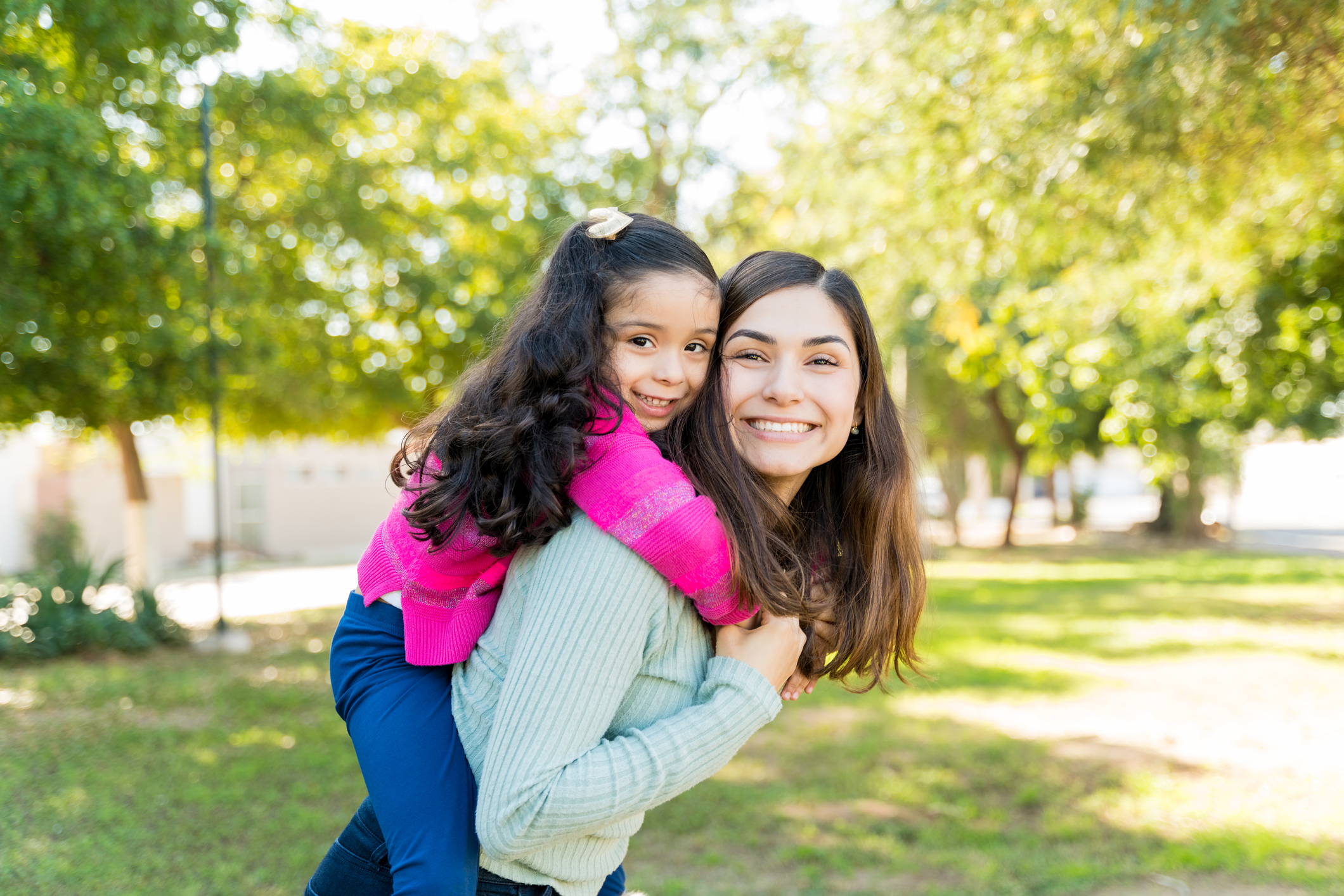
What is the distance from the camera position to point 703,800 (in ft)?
19.2

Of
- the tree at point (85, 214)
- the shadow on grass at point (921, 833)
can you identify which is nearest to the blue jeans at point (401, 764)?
the shadow on grass at point (921, 833)

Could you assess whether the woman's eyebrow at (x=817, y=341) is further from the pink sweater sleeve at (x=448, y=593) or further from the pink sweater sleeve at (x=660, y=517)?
the pink sweater sleeve at (x=448, y=593)

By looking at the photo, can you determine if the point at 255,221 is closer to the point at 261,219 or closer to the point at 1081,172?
the point at 261,219

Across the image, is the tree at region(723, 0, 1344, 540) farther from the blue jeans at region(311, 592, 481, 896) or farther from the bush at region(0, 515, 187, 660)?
the bush at region(0, 515, 187, 660)

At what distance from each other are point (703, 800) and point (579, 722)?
475cm

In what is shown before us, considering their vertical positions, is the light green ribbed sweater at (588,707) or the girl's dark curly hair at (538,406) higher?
the girl's dark curly hair at (538,406)

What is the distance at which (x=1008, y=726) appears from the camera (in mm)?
7453

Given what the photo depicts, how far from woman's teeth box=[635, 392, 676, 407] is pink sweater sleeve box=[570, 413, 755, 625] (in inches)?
10.6

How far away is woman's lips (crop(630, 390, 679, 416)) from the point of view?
1.90 metres

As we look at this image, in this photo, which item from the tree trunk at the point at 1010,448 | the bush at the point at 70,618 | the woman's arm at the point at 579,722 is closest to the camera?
the woman's arm at the point at 579,722

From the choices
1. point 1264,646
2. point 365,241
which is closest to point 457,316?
point 365,241

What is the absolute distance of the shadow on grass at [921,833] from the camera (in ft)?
14.9

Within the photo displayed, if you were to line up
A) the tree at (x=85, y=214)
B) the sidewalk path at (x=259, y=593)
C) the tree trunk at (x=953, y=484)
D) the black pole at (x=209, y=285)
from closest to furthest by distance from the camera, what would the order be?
the tree at (x=85, y=214)
the black pole at (x=209, y=285)
the sidewalk path at (x=259, y=593)
the tree trunk at (x=953, y=484)

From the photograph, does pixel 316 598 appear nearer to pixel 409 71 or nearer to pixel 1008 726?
pixel 409 71
